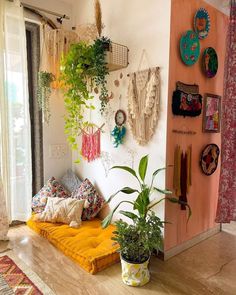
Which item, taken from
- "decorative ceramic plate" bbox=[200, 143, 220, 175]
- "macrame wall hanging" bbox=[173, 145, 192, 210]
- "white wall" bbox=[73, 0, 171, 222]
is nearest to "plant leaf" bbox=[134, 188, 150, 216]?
"white wall" bbox=[73, 0, 171, 222]

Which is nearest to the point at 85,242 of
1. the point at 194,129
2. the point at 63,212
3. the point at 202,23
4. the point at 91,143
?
the point at 63,212

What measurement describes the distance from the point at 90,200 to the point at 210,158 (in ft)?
4.36

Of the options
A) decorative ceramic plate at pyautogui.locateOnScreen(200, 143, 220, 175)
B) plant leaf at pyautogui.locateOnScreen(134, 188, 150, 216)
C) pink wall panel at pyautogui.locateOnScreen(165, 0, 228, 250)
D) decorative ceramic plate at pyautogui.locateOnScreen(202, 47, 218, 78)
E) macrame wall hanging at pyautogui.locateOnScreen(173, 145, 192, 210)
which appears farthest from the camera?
decorative ceramic plate at pyautogui.locateOnScreen(200, 143, 220, 175)

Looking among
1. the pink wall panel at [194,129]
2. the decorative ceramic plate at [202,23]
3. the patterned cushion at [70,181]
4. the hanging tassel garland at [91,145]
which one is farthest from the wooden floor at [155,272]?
the decorative ceramic plate at [202,23]

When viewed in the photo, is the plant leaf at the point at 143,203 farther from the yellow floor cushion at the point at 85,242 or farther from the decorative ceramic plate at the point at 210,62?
the decorative ceramic plate at the point at 210,62

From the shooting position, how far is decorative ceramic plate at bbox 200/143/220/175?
238 centimetres

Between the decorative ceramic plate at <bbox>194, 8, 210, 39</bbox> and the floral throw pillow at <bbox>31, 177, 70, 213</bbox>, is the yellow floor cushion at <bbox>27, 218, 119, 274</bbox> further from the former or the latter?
the decorative ceramic plate at <bbox>194, 8, 210, 39</bbox>

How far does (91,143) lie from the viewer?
8.82 ft

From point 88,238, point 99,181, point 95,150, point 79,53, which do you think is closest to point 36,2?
point 79,53

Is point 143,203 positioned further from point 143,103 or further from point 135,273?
point 143,103

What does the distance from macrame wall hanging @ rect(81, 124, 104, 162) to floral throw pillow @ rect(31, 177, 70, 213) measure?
464mm

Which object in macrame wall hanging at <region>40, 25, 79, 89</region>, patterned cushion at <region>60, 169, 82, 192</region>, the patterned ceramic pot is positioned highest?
macrame wall hanging at <region>40, 25, 79, 89</region>

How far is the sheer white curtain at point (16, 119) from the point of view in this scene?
2324 millimetres

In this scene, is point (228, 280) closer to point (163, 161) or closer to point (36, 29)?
point (163, 161)
